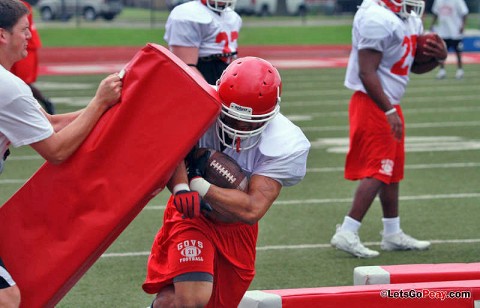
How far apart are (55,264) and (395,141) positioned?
Answer: 3.35m

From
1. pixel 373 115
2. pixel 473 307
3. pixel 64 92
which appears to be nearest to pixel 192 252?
pixel 473 307

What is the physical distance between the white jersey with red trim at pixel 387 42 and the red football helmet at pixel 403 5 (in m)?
0.03

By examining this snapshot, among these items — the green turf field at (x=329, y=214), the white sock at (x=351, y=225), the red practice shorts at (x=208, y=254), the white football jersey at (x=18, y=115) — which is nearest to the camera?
the white football jersey at (x=18, y=115)

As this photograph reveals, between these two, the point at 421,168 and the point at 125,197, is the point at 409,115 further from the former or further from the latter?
the point at 125,197

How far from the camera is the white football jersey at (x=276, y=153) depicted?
442 cm

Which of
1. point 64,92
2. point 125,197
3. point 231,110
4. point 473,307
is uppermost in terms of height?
point 231,110

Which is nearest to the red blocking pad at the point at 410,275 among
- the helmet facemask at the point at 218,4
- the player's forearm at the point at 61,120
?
the player's forearm at the point at 61,120

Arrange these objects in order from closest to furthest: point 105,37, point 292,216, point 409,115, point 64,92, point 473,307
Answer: point 473,307
point 292,216
point 409,115
point 64,92
point 105,37

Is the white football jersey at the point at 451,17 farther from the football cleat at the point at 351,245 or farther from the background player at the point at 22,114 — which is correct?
the background player at the point at 22,114

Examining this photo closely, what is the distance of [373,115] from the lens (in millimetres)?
6840

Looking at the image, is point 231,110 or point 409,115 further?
point 409,115

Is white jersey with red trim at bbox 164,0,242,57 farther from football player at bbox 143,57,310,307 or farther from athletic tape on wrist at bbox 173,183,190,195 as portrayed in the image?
athletic tape on wrist at bbox 173,183,190,195

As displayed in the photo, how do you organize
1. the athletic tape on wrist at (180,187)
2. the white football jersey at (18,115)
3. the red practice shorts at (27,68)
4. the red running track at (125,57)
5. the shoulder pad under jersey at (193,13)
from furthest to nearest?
the red running track at (125,57)
the red practice shorts at (27,68)
the shoulder pad under jersey at (193,13)
the athletic tape on wrist at (180,187)
the white football jersey at (18,115)

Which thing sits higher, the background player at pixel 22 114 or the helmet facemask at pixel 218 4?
the background player at pixel 22 114
